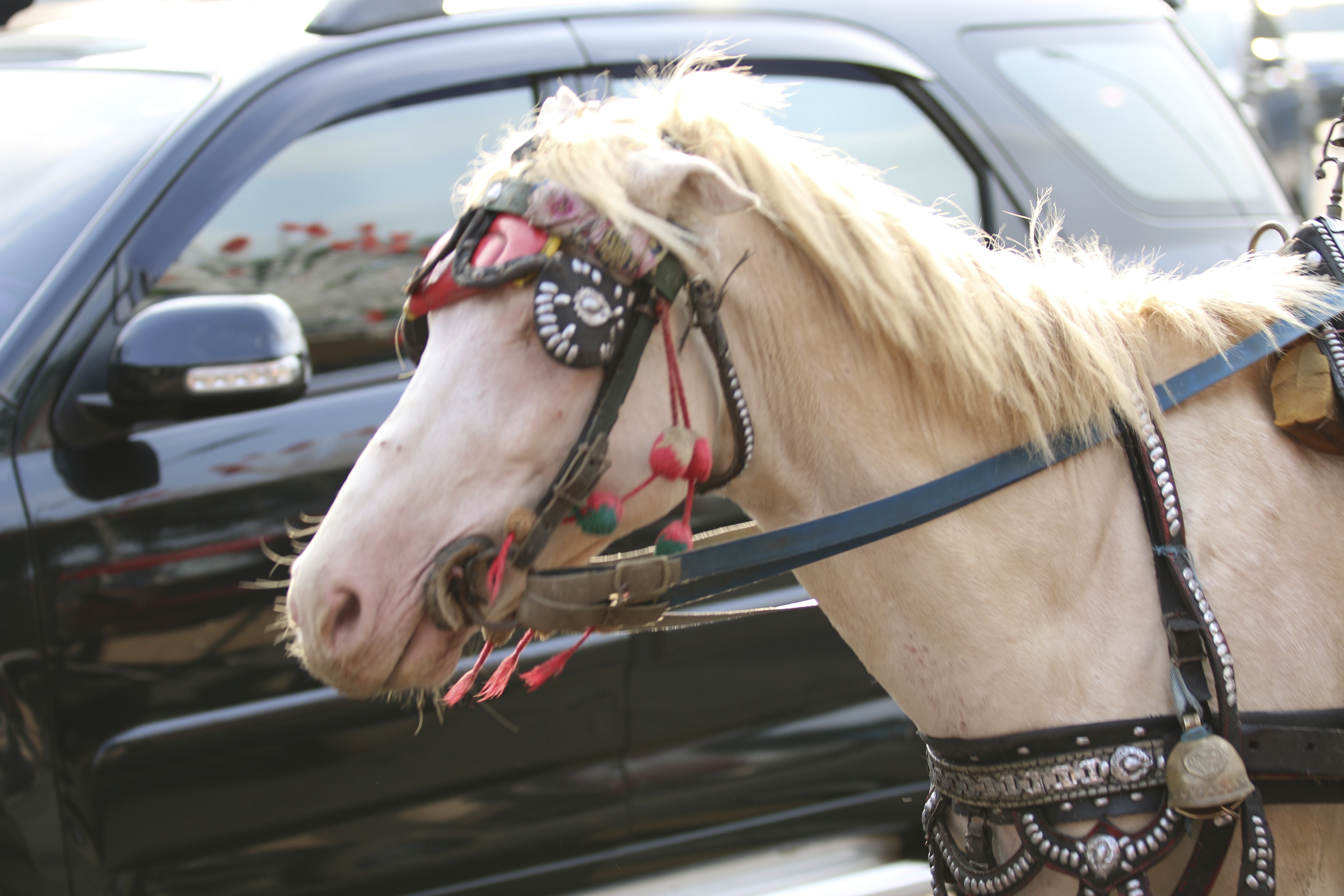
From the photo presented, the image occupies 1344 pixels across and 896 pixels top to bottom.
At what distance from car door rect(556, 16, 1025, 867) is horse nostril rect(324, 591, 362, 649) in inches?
41.3

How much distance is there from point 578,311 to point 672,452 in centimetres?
19

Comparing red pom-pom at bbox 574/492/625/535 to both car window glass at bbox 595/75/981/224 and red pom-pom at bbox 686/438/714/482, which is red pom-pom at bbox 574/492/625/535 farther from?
car window glass at bbox 595/75/981/224

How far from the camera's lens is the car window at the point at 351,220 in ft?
6.82

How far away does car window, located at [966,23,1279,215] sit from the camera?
2.70 meters

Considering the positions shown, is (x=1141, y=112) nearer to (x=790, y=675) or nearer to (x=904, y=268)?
(x=790, y=675)

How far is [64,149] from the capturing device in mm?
2139

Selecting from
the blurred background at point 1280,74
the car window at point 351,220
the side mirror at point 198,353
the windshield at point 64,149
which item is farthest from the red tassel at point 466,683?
the blurred background at point 1280,74

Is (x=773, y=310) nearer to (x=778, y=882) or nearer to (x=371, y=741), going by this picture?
(x=371, y=741)

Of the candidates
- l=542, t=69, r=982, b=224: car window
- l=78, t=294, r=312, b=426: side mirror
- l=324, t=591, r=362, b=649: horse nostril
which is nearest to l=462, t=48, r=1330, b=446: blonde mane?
l=324, t=591, r=362, b=649: horse nostril

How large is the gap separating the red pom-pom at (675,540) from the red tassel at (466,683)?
239mm

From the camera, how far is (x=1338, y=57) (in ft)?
42.7

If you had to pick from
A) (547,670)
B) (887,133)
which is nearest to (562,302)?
(547,670)

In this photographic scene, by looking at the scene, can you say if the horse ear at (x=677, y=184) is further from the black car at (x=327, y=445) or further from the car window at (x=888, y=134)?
the car window at (x=888, y=134)

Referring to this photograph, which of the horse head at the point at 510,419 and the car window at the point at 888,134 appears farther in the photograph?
the car window at the point at 888,134
